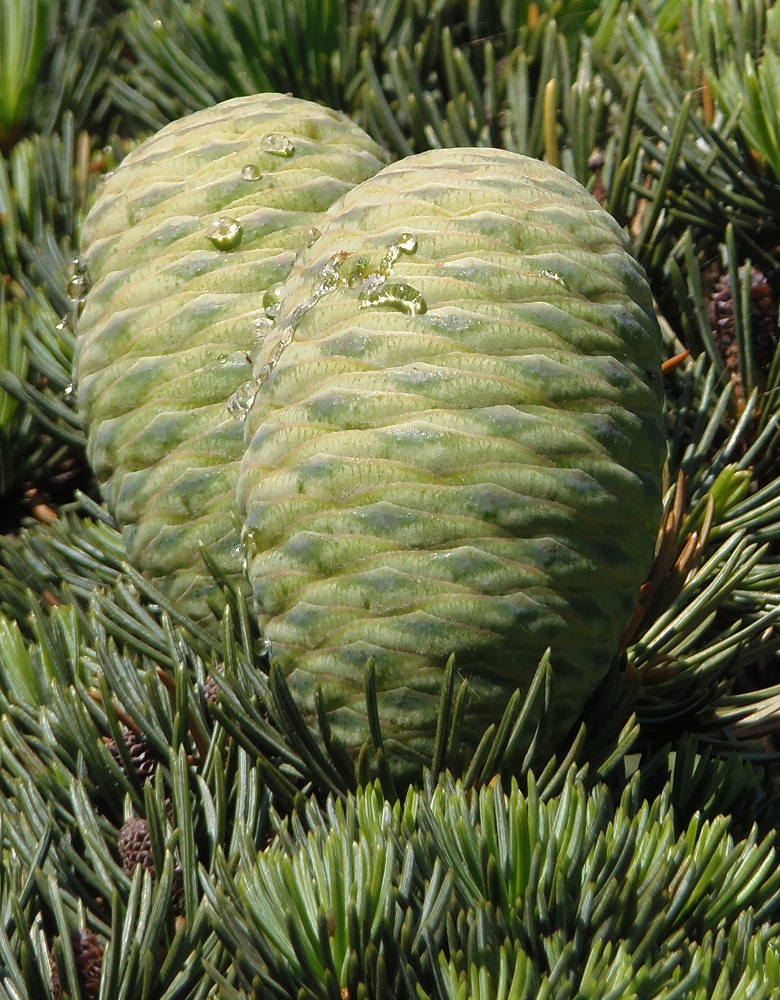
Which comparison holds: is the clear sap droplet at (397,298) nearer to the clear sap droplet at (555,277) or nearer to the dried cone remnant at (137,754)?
the clear sap droplet at (555,277)

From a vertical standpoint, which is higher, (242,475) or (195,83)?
(195,83)

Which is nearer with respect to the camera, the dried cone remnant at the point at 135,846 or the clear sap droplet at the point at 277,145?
the dried cone remnant at the point at 135,846

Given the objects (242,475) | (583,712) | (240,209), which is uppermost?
(240,209)

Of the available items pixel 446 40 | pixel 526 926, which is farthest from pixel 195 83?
pixel 526 926

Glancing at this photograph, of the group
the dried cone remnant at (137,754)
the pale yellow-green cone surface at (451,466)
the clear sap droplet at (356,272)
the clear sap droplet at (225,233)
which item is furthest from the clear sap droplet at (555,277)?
the dried cone remnant at (137,754)

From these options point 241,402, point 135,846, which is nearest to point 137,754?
point 135,846

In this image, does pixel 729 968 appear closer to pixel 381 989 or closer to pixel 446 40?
pixel 381 989

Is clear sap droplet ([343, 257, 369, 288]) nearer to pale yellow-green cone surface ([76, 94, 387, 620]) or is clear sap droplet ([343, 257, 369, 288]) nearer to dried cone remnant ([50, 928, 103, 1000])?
pale yellow-green cone surface ([76, 94, 387, 620])
